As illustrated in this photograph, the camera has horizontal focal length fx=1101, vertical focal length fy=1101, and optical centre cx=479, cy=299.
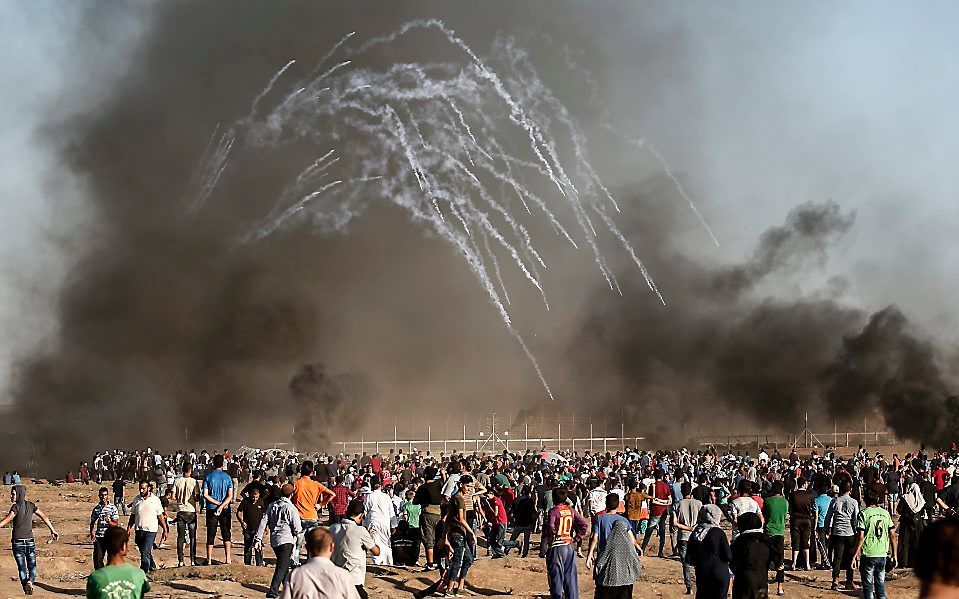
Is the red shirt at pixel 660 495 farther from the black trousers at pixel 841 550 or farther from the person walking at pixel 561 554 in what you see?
the person walking at pixel 561 554

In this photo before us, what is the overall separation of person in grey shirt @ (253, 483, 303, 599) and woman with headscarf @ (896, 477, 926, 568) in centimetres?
987

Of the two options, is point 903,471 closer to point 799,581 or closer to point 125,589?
point 799,581

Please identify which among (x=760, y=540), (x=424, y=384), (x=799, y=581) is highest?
(x=424, y=384)

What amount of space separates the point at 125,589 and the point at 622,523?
5.85 meters

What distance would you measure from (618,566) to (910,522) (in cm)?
855

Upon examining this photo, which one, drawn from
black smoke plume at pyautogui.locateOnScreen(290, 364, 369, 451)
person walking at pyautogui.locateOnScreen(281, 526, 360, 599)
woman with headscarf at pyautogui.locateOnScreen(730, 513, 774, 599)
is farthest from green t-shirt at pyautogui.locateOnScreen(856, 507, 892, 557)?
black smoke plume at pyautogui.locateOnScreen(290, 364, 369, 451)

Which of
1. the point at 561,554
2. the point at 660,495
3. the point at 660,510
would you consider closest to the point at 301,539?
the point at 561,554

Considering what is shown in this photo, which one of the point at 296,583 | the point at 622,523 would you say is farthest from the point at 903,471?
the point at 296,583

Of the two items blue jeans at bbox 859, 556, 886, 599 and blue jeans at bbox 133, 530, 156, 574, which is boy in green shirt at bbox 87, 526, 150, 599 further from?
blue jeans at bbox 859, 556, 886, 599

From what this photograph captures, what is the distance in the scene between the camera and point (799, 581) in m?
17.2

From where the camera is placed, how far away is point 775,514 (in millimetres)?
15906

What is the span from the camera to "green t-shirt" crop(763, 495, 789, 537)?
1589 centimetres

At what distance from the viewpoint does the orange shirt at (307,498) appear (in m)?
15.1

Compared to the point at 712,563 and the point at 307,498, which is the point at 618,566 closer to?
the point at 712,563
